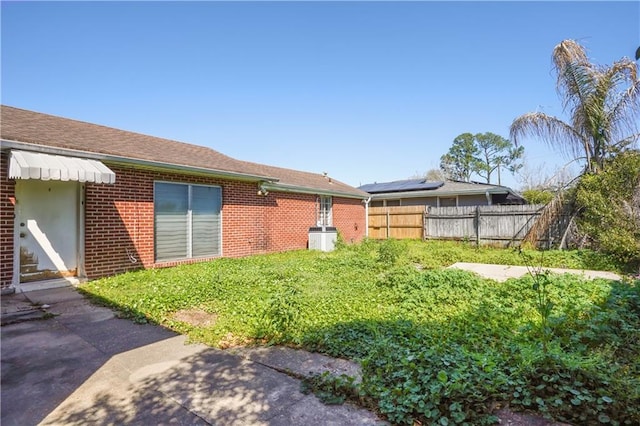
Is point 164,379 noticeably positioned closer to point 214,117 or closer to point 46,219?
point 46,219

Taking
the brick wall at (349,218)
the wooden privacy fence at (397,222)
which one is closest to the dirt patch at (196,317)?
the brick wall at (349,218)

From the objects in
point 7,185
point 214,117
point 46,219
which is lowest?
point 46,219

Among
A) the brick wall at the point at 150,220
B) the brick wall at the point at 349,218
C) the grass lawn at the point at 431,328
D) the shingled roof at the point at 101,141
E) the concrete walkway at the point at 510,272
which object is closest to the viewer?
the grass lawn at the point at 431,328

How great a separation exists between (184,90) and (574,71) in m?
13.1

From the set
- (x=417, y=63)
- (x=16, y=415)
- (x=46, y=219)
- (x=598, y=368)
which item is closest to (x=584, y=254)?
(x=417, y=63)

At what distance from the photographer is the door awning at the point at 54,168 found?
213 inches

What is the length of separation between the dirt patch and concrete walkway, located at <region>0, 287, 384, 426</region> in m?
0.45

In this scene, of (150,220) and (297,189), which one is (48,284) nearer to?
(150,220)

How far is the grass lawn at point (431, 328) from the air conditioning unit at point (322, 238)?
453 cm

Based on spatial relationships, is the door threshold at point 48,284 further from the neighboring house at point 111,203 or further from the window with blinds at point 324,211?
the window with blinds at point 324,211

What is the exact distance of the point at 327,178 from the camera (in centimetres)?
1900

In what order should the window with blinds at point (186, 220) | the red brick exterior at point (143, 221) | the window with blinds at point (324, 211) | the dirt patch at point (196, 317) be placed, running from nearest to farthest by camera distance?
the dirt patch at point (196, 317) < the red brick exterior at point (143, 221) < the window with blinds at point (186, 220) < the window with blinds at point (324, 211)

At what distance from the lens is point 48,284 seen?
657 cm

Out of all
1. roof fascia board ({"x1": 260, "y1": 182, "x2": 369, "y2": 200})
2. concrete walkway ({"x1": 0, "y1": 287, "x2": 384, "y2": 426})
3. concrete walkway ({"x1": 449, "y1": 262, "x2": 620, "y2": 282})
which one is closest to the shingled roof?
roof fascia board ({"x1": 260, "y1": 182, "x2": 369, "y2": 200})
